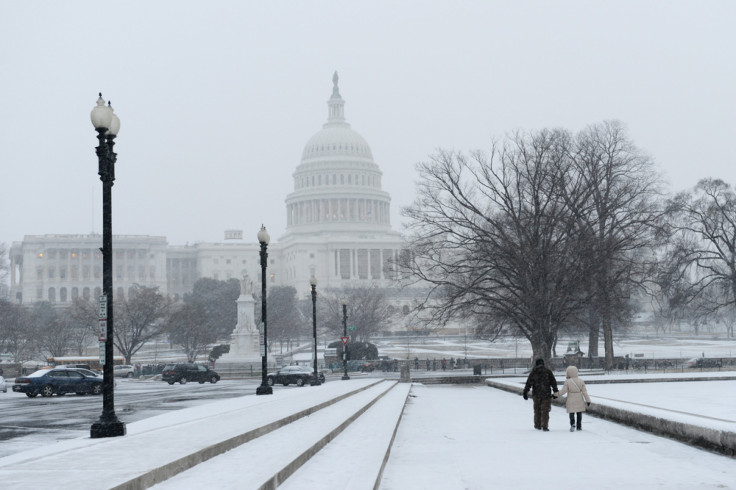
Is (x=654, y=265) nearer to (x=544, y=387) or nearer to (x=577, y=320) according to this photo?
(x=577, y=320)

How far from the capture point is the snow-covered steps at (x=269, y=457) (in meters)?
9.41

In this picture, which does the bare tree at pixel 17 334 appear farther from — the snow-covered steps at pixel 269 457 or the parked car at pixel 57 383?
the snow-covered steps at pixel 269 457

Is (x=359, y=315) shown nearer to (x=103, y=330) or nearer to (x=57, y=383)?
(x=57, y=383)

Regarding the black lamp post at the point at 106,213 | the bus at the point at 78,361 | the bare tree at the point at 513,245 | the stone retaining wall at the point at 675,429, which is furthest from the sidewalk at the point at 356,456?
the bus at the point at 78,361

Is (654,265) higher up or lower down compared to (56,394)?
higher up

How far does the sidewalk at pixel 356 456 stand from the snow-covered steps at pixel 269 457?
2cm

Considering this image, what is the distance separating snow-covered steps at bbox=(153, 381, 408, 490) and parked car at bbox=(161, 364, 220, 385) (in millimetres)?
38195

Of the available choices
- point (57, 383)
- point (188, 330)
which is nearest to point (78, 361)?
point (188, 330)

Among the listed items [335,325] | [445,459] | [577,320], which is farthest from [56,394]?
[335,325]

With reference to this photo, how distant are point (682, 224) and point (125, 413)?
39987 mm

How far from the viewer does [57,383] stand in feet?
131

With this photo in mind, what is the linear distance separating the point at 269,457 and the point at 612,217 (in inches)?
1469

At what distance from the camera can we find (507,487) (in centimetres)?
1120

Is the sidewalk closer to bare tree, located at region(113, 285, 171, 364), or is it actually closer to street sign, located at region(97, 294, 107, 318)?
street sign, located at region(97, 294, 107, 318)
